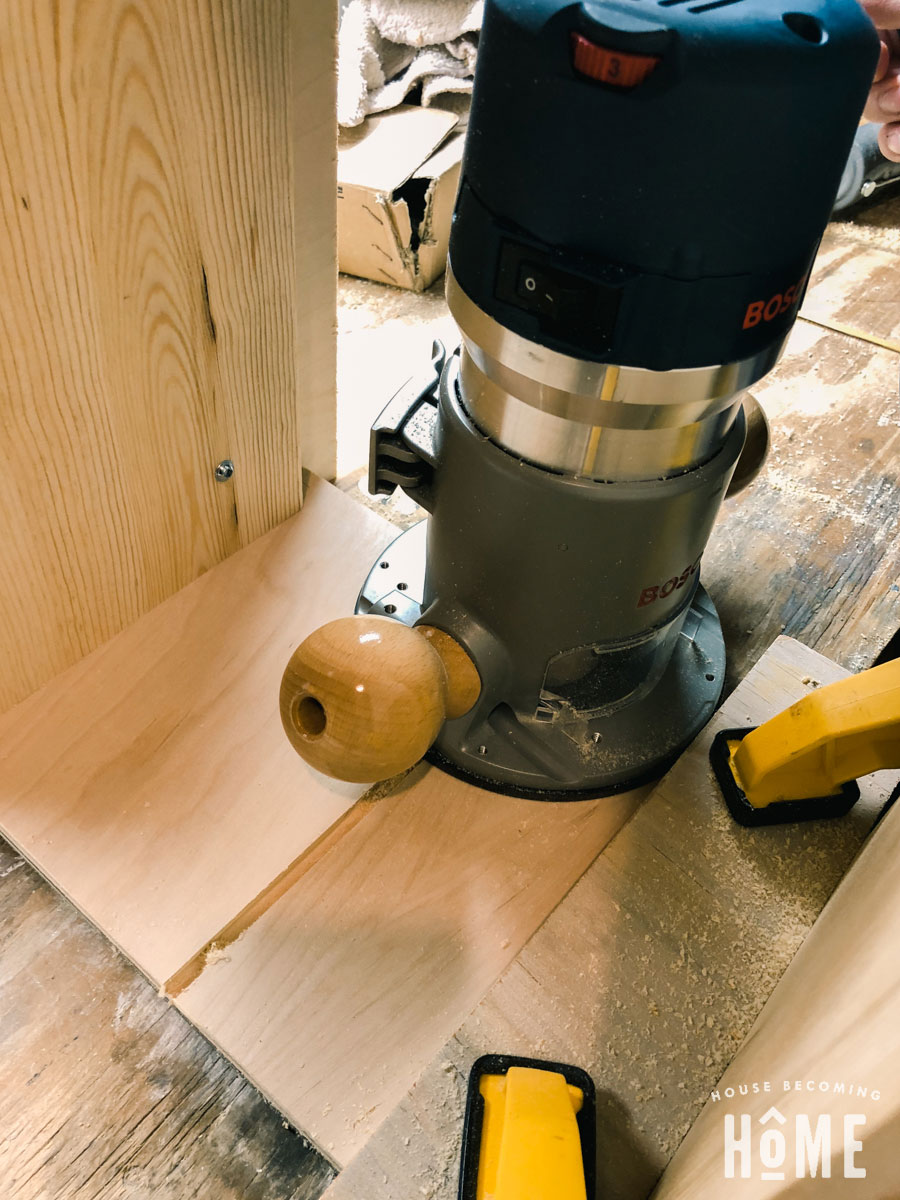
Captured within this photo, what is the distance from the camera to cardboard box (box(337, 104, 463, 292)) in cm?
132

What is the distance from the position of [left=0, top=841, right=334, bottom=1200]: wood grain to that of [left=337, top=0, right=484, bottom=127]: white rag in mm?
1346

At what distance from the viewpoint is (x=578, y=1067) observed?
23.6 inches

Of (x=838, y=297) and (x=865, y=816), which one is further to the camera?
(x=838, y=297)

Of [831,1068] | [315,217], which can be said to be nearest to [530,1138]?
[831,1068]

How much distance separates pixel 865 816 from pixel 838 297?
92 centimetres

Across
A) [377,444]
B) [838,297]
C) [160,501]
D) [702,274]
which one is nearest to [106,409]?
[160,501]

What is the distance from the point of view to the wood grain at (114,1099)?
0.66 metres

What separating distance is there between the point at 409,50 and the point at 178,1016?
1.56 m

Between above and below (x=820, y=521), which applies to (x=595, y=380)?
above

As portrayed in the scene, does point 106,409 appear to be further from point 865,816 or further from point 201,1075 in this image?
point 865,816

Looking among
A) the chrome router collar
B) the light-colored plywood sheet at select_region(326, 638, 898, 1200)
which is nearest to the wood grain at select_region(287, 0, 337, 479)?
the chrome router collar

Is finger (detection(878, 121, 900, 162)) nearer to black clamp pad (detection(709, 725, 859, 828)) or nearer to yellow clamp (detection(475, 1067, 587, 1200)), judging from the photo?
black clamp pad (detection(709, 725, 859, 828))

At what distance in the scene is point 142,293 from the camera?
2.22 ft

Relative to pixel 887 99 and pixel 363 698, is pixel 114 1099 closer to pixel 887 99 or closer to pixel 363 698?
pixel 363 698
